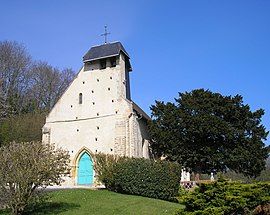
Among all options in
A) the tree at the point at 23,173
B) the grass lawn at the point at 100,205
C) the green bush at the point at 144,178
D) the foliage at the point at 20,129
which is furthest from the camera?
the foliage at the point at 20,129

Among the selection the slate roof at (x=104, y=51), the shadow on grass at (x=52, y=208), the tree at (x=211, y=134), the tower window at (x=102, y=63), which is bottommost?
the shadow on grass at (x=52, y=208)

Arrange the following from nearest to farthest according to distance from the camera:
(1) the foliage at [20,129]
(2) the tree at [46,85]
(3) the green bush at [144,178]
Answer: (3) the green bush at [144,178] < (1) the foliage at [20,129] < (2) the tree at [46,85]

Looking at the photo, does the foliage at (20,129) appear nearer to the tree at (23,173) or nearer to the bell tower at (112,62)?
the bell tower at (112,62)

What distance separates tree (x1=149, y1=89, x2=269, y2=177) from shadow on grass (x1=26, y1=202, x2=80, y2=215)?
12425mm

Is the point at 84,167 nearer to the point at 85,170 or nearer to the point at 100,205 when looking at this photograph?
the point at 85,170

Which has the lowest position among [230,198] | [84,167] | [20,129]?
[230,198]

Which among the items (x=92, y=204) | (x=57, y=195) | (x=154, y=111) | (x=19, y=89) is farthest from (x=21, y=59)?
(x=92, y=204)

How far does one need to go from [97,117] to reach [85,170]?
4282 millimetres

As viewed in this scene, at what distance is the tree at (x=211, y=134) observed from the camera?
2578cm

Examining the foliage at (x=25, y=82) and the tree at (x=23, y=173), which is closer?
the tree at (x=23, y=173)

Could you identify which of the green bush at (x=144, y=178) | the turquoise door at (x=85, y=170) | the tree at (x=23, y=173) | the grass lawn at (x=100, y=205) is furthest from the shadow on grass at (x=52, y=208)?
the turquoise door at (x=85, y=170)

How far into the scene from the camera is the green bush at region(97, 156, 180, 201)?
19516 millimetres

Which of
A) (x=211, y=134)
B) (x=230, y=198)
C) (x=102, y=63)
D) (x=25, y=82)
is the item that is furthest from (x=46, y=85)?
(x=230, y=198)

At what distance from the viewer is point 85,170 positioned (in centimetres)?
2788
